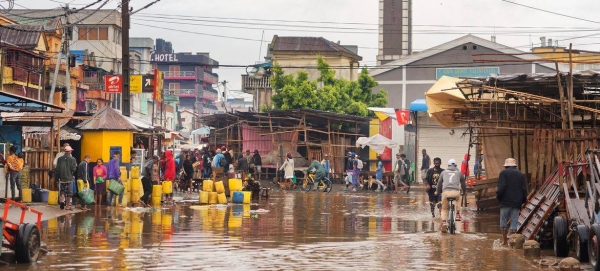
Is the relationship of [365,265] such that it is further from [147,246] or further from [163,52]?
[163,52]

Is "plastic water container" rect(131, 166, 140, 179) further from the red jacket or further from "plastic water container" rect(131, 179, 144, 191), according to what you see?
the red jacket

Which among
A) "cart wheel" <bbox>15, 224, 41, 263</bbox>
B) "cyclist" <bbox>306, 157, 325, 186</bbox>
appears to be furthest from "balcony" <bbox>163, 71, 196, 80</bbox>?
"cart wheel" <bbox>15, 224, 41, 263</bbox>

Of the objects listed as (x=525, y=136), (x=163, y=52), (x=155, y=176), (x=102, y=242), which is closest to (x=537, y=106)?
(x=525, y=136)

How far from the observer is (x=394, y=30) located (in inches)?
3100

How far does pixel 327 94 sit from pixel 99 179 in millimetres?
36830

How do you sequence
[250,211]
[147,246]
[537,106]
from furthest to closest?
[250,211] < [537,106] < [147,246]

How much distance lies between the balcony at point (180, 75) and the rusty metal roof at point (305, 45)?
221 feet

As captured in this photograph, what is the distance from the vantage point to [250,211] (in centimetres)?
2617

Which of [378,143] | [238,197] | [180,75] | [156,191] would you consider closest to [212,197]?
[238,197]

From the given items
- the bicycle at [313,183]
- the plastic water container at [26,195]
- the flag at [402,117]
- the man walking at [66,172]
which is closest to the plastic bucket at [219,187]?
the man walking at [66,172]

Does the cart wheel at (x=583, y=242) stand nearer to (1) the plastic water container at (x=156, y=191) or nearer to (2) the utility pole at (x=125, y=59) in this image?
(1) the plastic water container at (x=156, y=191)

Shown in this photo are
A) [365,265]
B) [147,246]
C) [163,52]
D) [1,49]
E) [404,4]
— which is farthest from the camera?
[163,52]

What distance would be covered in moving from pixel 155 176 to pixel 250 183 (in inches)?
181

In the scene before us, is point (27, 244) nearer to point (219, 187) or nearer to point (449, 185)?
point (449, 185)
